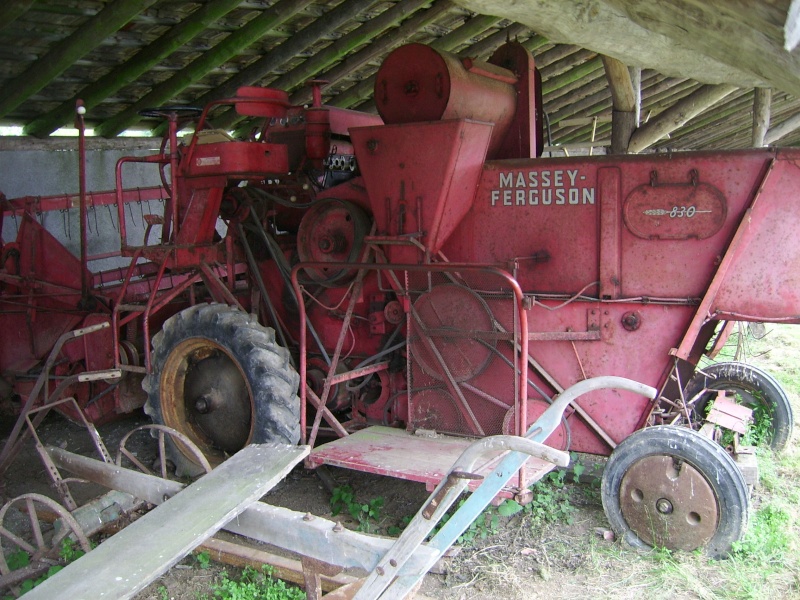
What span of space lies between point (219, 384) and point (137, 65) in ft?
10.6

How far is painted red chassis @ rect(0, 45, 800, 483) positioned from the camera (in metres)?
4.30

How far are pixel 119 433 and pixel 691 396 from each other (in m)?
4.74

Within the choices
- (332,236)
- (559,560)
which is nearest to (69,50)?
(332,236)

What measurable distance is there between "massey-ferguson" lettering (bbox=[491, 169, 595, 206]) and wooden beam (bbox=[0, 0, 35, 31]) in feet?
11.2

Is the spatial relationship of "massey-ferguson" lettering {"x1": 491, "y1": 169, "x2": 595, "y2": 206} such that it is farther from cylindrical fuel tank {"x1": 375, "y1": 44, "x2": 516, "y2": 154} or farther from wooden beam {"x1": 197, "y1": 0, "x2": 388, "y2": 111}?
→ wooden beam {"x1": 197, "y1": 0, "x2": 388, "y2": 111}

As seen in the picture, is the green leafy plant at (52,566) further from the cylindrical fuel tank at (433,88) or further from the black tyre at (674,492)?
the cylindrical fuel tank at (433,88)

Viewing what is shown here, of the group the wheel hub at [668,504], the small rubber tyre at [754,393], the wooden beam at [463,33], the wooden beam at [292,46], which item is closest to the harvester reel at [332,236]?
the wheel hub at [668,504]

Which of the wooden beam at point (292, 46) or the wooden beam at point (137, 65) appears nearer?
the wooden beam at point (137, 65)

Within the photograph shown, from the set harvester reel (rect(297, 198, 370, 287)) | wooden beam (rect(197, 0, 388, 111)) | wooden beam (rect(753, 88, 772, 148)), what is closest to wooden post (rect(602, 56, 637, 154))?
wooden beam (rect(197, 0, 388, 111))

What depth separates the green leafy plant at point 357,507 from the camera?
4777mm

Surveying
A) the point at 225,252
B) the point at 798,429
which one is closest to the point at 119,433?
the point at 225,252

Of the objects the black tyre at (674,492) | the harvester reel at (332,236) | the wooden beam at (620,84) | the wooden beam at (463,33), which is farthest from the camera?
the wooden beam at (463,33)

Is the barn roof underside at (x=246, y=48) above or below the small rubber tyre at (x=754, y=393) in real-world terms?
above

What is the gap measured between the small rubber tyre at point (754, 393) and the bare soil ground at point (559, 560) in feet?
0.61
